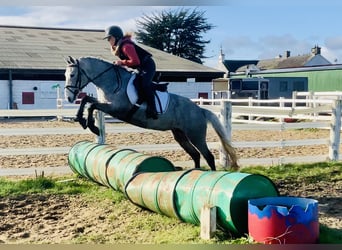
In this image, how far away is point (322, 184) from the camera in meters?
7.22

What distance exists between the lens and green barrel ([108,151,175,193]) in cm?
607

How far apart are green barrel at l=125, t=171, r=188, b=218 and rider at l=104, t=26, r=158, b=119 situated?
1313 millimetres

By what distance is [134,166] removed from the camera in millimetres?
6090

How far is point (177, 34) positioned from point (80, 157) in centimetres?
4062

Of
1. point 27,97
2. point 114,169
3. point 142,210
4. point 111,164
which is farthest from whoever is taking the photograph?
point 27,97

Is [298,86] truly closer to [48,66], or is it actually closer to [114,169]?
[48,66]

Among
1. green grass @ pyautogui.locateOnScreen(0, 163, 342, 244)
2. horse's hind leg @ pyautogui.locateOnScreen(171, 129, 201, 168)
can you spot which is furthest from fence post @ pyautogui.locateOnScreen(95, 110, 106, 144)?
horse's hind leg @ pyautogui.locateOnScreen(171, 129, 201, 168)

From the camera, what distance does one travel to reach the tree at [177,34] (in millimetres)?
46250

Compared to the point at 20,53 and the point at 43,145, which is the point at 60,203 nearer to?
the point at 43,145

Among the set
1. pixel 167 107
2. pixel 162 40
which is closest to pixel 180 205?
pixel 167 107

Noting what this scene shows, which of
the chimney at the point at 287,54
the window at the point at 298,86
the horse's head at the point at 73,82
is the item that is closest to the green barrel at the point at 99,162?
the horse's head at the point at 73,82

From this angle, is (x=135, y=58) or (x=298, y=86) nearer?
(x=135, y=58)

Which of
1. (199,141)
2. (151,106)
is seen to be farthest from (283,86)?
(151,106)

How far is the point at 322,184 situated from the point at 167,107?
2.37 metres
